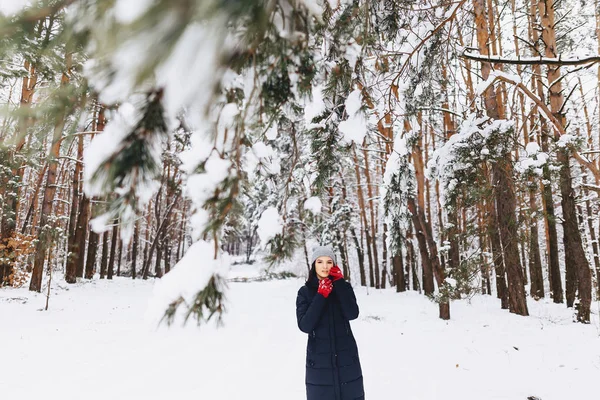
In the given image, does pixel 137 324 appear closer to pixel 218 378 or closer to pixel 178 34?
pixel 218 378

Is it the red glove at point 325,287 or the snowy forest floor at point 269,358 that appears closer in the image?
the red glove at point 325,287

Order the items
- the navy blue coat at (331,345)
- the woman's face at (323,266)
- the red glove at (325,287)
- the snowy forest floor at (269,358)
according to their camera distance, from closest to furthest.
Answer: the navy blue coat at (331,345)
the red glove at (325,287)
the woman's face at (323,266)
the snowy forest floor at (269,358)

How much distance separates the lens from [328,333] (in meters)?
2.79

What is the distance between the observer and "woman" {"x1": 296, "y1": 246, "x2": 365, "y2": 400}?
106 inches

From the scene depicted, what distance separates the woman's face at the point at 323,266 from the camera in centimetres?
290

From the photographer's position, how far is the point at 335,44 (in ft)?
7.00

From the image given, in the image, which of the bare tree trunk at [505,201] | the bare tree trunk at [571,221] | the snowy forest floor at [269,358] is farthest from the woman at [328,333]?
the bare tree trunk at [571,221]

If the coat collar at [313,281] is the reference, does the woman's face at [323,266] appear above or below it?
above

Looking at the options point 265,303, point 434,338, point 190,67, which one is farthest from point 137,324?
point 190,67

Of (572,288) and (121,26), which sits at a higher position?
(121,26)

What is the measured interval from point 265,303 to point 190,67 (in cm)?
1254

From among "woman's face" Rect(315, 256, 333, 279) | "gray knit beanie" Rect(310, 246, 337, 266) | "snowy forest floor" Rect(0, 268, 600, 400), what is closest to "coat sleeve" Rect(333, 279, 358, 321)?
"woman's face" Rect(315, 256, 333, 279)

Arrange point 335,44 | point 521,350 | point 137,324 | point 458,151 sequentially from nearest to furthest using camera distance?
point 335,44 → point 458,151 → point 521,350 → point 137,324

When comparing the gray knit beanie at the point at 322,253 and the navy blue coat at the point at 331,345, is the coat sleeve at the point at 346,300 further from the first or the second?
the gray knit beanie at the point at 322,253
